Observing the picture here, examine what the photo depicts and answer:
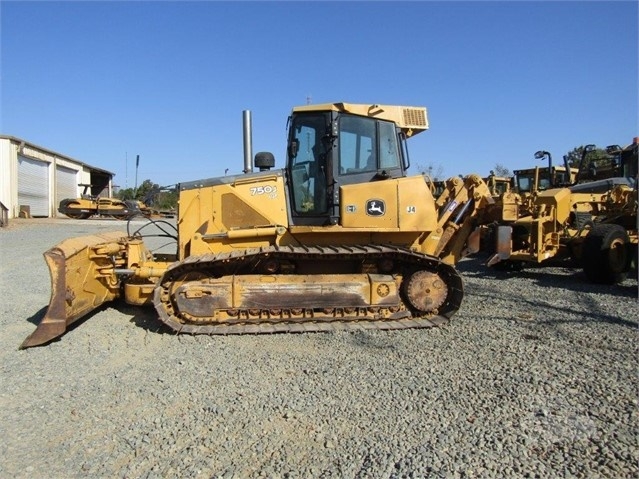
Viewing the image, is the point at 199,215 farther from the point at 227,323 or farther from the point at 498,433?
the point at 498,433

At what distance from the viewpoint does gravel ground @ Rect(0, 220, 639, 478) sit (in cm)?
297

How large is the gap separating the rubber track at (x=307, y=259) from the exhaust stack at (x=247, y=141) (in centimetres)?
172

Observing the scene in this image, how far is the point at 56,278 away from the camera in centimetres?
544

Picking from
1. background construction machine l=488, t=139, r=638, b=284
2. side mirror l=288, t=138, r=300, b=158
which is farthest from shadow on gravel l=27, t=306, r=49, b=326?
background construction machine l=488, t=139, r=638, b=284

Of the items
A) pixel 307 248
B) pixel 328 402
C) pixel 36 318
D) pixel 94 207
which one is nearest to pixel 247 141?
pixel 307 248

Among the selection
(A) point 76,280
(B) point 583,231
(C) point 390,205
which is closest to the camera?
(A) point 76,280

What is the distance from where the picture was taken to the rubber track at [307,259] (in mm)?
5719

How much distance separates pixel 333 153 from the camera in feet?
20.2

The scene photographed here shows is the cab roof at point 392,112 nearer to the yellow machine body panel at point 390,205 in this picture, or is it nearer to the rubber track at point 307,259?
the yellow machine body panel at point 390,205

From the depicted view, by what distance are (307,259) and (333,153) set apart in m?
1.37

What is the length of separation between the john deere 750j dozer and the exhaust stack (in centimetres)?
58

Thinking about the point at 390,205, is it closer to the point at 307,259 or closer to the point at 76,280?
the point at 307,259

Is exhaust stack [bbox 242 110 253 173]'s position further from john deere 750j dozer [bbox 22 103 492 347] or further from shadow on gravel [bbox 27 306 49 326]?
shadow on gravel [bbox 27 306 49 326]

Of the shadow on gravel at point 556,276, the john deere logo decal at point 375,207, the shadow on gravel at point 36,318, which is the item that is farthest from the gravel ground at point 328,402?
the shadow on gravel at point 556,276
